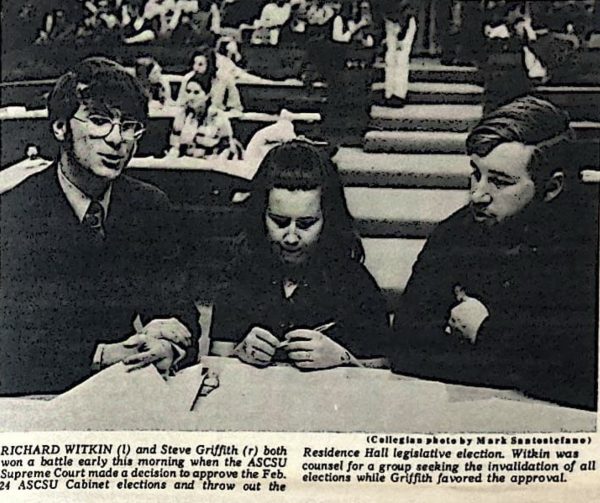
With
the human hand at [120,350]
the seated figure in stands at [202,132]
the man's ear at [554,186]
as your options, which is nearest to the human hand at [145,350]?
the human hand at [120,350]

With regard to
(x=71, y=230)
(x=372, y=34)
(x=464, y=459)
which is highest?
(x=372, y=34)

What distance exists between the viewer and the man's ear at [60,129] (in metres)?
0.51

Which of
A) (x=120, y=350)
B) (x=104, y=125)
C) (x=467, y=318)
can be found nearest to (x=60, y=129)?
(x=104, y=125)

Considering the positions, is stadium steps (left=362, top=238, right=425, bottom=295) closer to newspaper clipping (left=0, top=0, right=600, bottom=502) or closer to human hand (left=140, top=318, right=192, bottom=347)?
newspaper clipping (left=0, top=0, right=600, bottom=502)

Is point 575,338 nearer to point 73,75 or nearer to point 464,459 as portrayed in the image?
point 464,459

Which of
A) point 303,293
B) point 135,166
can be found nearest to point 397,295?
point 303,293

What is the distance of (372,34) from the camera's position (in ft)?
1.71

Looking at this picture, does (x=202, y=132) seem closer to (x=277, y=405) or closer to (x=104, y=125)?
(x=104, y=125)

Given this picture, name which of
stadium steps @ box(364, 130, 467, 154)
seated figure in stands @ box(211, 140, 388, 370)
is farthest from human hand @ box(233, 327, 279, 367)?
stadium steps @ box(364, 130, 467, 154)

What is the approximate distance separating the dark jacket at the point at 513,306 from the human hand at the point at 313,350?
0.03 m

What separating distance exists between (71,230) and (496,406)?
0.25m

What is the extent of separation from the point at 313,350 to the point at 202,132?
14 centimetres

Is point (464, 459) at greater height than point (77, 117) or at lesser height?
lesser

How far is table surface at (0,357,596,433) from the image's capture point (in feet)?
1.65
